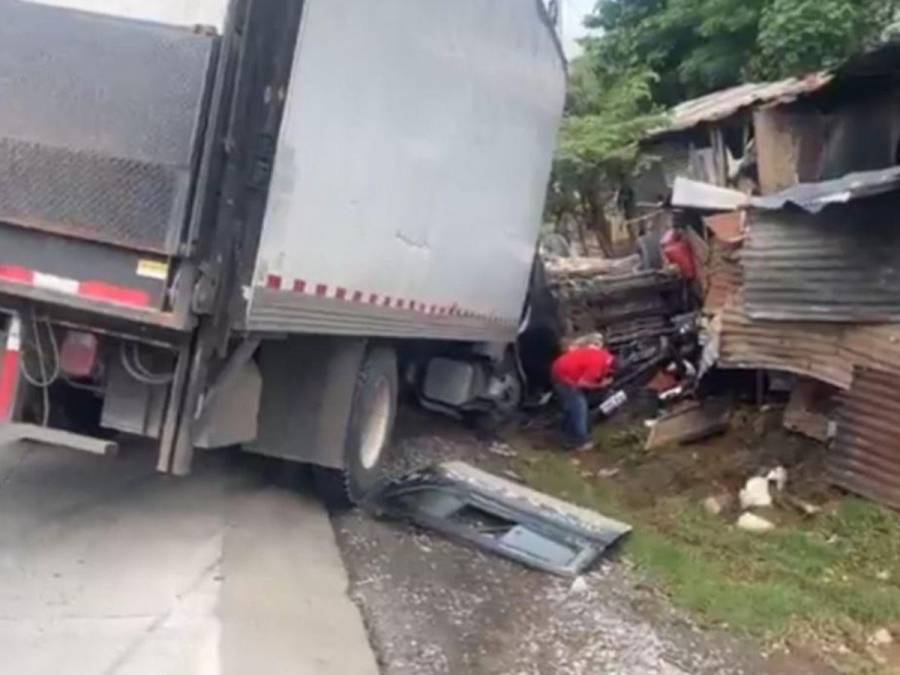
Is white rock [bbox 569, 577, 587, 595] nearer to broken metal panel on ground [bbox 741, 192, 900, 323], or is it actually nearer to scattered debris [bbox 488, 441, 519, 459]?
broken metal panel on ground [bbox 741, 192, 900, 323]

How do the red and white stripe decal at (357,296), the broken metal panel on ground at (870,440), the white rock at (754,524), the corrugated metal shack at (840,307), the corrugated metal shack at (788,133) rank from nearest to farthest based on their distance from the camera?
1. the red and white stripe decal at (357,296)
2. the white rock at (754,524)
3. the broken metal panel on ground at (870,440)
4. the corrugated metal shack at (840,307)
5. the corrugated metal shack at (788,133)

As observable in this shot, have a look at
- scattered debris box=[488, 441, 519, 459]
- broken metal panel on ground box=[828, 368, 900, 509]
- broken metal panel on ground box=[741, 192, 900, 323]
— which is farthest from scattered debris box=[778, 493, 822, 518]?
scattered debris box=[488, 441, 519, 459]

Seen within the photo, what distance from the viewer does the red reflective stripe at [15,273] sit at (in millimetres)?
6148

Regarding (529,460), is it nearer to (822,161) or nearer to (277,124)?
(822,161)

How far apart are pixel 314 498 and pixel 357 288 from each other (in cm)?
159

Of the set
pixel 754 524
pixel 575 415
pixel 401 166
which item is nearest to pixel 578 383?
pixel 575 415

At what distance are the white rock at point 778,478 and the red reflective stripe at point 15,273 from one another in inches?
246

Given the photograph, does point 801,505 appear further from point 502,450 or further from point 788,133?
point 788,133

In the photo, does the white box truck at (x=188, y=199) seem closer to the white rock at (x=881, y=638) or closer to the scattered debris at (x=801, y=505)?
the white rock at (x=881, y=638)

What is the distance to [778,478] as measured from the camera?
10477mm

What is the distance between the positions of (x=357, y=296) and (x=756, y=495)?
13.2 feet

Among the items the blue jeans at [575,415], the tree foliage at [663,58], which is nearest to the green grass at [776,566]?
the blue jeans at [575,415]

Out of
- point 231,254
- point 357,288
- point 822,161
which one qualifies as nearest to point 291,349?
point 357,288

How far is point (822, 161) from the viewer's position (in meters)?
15.0
